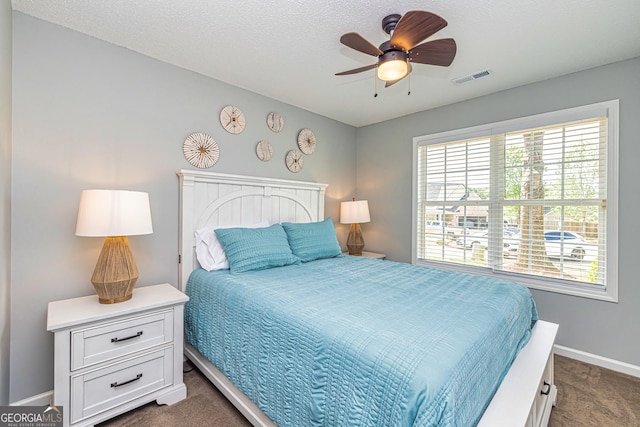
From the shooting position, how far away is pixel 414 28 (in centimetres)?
149

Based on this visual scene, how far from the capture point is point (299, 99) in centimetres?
319

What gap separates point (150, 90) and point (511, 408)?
3.08 meters

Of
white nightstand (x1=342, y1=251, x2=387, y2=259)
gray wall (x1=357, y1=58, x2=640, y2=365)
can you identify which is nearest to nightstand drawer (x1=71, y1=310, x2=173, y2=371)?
white nightstand (x1=342, y1=251, x2=387, y2=259)

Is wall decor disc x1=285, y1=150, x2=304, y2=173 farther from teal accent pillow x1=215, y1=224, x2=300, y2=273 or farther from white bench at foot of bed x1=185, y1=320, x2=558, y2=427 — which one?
white bench at foot of bed x1=185, y1=320, x2=558, y2=427

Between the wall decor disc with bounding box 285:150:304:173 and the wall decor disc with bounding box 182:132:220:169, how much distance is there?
87cm

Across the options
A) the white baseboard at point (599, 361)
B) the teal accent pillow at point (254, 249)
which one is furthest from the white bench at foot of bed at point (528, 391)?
the teal accent pillow at point (254, 249)

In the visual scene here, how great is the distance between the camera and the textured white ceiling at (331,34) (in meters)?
1.74

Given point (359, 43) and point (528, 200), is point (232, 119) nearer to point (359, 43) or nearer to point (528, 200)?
point (359, 43)

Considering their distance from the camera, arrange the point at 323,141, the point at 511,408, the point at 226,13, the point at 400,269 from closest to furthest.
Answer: the point at 511,408 < the point at 226,13 < the point at 400,269 < the point at 323,141

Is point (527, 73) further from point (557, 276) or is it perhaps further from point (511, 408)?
point (511, 408)

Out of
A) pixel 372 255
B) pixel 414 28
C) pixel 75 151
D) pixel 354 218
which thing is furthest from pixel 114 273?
pixel 372 255

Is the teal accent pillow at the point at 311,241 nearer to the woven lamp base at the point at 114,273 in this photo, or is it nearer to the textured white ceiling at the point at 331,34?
the woven lamp base at the point at 114,273

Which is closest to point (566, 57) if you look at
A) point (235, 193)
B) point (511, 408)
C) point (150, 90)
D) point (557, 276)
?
point (557, 276)

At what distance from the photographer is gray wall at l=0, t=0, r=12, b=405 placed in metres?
1.50
